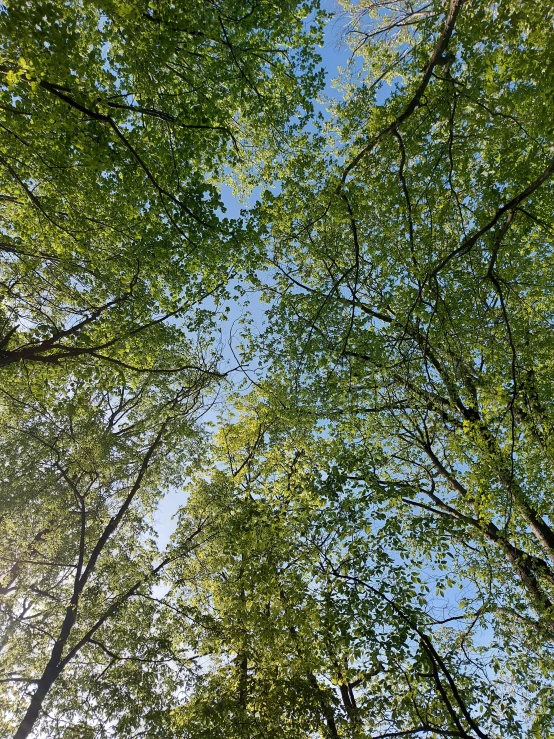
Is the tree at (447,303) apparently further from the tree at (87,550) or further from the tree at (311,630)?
the tree at (87,550)

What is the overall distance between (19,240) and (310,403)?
691 centimetres

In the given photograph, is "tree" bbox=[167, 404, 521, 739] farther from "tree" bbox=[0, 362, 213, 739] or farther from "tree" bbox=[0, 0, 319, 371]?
"tree" bbox=[0, 0, 319, 371]

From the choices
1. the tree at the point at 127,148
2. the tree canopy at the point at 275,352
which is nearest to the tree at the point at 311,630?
the tree canopy at the point at 275,352

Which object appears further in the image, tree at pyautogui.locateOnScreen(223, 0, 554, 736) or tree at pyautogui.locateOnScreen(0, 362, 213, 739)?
tree at pyautogui.locateOnScreen(0, 362, 213, 739)

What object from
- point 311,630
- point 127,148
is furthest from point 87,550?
point 127,148

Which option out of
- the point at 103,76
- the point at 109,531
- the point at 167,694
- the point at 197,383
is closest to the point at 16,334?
the point at 197,383

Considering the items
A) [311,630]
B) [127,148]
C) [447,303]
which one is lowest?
[311,630]

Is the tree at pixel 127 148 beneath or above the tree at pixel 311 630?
above

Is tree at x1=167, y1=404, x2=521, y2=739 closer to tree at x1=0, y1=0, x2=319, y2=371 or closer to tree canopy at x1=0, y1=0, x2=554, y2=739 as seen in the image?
tree canopy at x1=0, y1=0, x2=554, y2=739

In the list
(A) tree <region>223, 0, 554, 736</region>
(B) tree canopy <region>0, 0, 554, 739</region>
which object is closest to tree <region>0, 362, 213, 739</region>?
(B) tree canopy <region>0, 0, 554, 739</region>

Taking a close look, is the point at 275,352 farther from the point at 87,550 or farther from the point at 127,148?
the point at 87,550

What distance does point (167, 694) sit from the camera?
9141 millimetres

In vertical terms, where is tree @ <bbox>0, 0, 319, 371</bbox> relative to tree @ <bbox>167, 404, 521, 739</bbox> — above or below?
above

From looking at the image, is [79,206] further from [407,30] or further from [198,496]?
[407,30]
